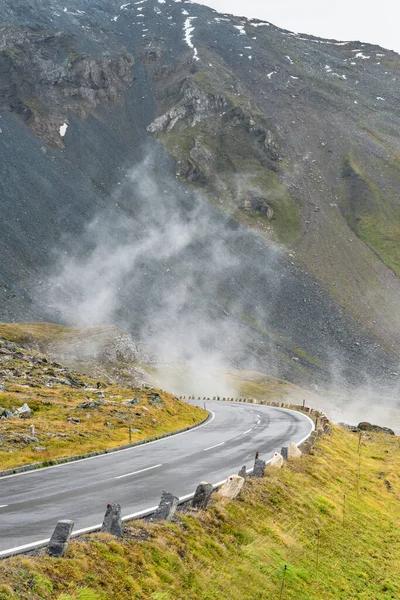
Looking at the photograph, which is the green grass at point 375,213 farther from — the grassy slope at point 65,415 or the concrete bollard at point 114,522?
the concrete bollard at point 114,522

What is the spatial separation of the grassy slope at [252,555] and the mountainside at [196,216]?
2684 inches

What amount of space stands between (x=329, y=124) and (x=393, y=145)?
23577 millimetres

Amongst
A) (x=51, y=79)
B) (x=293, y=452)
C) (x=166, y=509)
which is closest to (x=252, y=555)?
(x=166, y=509)

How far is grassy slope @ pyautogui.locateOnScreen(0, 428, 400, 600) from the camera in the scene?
32.9 feet

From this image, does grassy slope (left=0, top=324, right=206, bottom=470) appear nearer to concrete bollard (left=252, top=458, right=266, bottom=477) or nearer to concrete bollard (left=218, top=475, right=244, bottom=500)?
concrete bollard (left=252, top=458, right=266, bottom=477)

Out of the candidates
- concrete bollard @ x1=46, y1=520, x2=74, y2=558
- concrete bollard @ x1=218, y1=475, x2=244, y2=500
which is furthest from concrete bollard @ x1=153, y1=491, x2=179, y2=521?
concrete bollard @ x1=46, y1=520, x2=74, y2=558

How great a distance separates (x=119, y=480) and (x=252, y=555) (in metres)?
7.00

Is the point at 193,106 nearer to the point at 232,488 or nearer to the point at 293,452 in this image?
the point at 293,452

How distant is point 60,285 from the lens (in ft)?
317

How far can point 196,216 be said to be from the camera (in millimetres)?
142625

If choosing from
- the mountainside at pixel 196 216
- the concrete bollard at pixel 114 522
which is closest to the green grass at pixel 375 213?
the mountainside at pixel 196 216

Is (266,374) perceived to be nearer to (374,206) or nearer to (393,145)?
(374,206)

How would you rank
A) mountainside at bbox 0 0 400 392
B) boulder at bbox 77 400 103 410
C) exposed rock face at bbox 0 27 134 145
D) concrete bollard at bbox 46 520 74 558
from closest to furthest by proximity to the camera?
concrete bollard at bbox 46 520 74 558, boulder at bbox 77 400 103 410, mountainside at bbox 0 0 400 392, exposed rock face at bbox 0 27 134 145

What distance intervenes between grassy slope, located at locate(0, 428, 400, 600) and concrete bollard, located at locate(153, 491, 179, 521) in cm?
34
